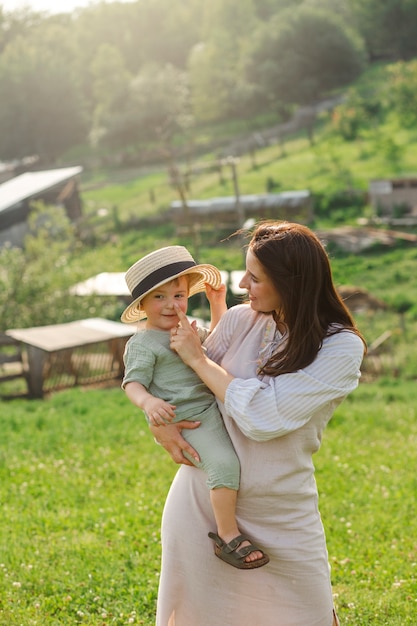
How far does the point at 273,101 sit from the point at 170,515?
5970cm

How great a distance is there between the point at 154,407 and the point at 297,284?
2.34 feet

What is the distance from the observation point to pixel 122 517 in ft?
20.1

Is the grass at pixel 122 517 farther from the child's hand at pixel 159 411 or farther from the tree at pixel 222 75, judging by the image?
the tree at pixel 222 75

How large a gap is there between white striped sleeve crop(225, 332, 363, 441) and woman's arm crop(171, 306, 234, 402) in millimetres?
43

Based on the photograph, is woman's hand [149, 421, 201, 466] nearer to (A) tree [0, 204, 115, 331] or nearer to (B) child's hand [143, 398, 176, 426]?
(B) child's hand [143, 398, 176, 426]

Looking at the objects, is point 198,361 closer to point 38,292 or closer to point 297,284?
point 297,284

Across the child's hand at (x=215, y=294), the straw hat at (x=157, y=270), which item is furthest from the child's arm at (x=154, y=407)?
the child's hand at (x=215, y=294)

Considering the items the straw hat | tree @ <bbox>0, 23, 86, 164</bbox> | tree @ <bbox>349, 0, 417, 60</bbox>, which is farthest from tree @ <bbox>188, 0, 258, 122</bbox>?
the straw hat

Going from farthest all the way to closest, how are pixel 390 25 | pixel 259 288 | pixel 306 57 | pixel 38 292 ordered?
pixel 390 25, pixel 306 57, pixel 38 292, pixel 259 288

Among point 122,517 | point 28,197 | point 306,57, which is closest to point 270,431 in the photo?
point 122,517

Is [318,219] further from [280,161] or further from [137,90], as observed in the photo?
[137,90]

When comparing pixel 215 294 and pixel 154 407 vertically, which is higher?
pixel 215 294

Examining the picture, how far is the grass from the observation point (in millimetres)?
4812

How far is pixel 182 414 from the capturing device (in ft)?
10.4
